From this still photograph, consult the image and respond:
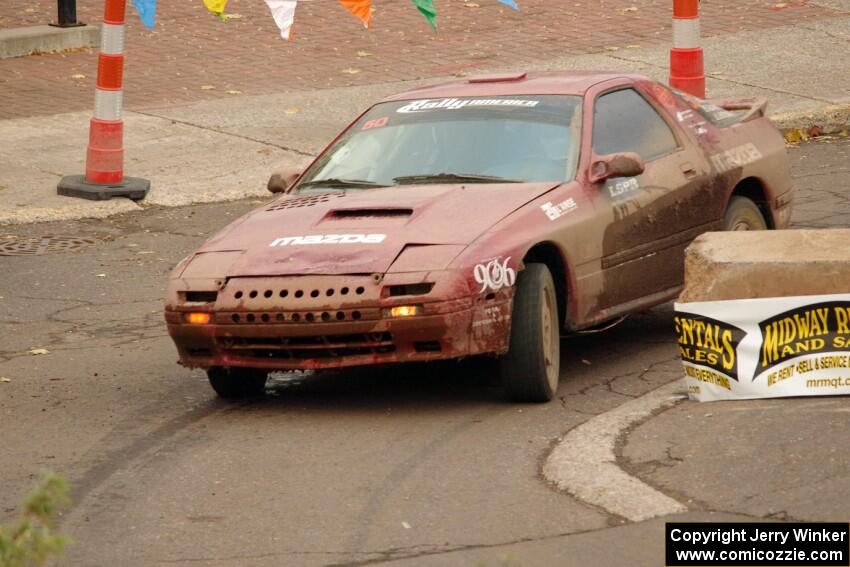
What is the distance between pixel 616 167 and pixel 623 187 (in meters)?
0.29

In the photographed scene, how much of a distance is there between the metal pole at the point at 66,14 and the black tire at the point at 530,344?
11517mm

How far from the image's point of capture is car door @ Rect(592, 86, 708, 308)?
803 cm

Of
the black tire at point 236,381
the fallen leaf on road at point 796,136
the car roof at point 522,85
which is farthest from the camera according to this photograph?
the fallen leaf on road at point 796,136

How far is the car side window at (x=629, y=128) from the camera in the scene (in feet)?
27.5

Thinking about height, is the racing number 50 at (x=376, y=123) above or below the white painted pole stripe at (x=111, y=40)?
below

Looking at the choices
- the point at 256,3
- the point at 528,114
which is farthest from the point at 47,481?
the point at 256,3

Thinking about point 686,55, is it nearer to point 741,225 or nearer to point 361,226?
point 741,225

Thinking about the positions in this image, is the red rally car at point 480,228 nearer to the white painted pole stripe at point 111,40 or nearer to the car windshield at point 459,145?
the car windshield at point 459,145

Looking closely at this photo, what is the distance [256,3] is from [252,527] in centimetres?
1485

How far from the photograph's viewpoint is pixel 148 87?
53.3 ft

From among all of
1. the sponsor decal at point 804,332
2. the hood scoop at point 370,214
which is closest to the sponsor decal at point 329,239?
the hood scoop at point 370,214

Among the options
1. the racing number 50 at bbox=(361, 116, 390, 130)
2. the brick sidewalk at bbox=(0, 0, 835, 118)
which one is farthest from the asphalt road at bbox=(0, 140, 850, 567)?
the brick sidewalk at bbox=(0, 0, 835, 118)

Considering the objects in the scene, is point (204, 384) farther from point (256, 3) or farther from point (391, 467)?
point (256, 3)

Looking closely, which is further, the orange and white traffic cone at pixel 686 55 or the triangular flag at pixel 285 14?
the orange and white traffic cone at pixel 686 55
